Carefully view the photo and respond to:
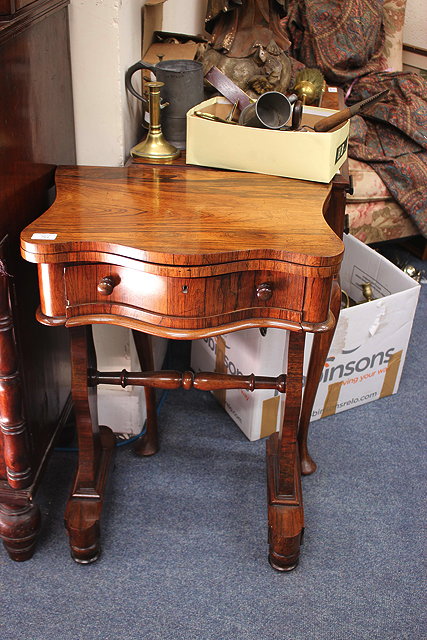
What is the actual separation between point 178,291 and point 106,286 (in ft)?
0.41

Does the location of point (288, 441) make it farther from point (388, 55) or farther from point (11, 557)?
point (388, 55)

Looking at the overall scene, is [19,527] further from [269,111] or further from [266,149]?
[269,111]

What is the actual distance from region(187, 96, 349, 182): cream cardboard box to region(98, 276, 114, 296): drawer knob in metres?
0.46

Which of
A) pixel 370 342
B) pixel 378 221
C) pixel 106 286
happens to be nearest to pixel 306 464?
pixel 370 342

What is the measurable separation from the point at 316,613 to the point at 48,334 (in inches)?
33.3

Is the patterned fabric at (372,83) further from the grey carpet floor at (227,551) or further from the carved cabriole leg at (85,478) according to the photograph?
the carved cabriole leg at (85,478)

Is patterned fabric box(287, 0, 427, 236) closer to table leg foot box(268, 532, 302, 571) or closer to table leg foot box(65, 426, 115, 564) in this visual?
table leg foot box(268, 532, 302, 571)

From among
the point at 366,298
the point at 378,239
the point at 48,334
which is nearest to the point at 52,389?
the point at 48,334

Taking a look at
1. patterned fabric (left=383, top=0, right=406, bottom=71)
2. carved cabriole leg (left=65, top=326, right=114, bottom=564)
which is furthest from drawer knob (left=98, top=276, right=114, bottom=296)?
patterned fabric (left=383, top=0, right=406, bottom=71)

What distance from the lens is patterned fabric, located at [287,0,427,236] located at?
2.59 meters

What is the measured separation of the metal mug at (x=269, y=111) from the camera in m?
1.44

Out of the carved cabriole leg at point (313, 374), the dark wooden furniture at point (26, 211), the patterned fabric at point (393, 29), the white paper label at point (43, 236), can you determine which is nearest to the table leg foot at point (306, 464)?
the carved cabriole leg at point (313, 374)

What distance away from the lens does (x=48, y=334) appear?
5.02ft

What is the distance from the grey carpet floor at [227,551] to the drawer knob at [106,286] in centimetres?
69
